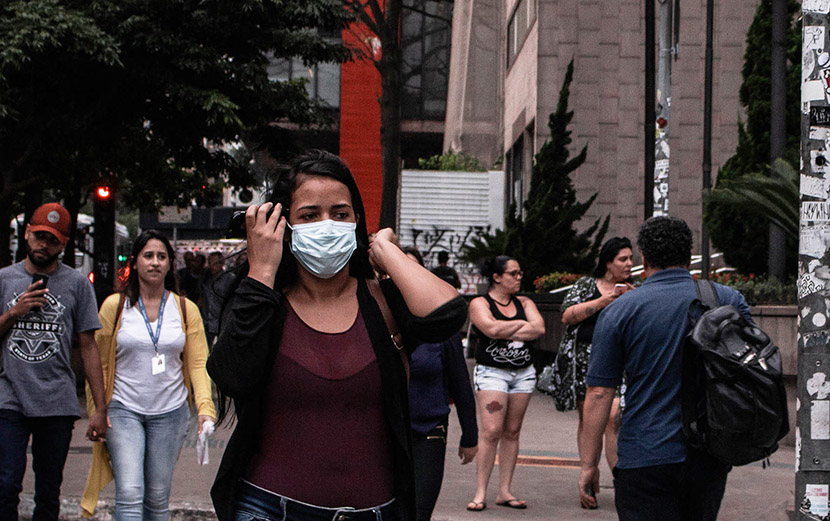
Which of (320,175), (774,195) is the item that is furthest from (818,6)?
(774,195)

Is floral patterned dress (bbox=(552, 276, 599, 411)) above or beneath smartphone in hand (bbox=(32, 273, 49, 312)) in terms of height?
beneath

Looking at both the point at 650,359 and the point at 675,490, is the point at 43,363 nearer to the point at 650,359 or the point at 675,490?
the point at 650,359

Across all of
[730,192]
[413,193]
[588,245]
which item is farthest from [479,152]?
[730,192]

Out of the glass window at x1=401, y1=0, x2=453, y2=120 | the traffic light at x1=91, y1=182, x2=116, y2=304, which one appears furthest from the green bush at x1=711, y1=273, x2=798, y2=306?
the glass window at x1=401, y1=0, x2=453, y2=120

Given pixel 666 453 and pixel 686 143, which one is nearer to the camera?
pixel 666 453

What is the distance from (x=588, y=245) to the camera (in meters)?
19.3

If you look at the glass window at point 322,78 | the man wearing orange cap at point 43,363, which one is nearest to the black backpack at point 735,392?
the man wearing orange cap at point 43,363

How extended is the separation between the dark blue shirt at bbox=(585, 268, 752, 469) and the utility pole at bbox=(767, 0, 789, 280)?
24.1 feet

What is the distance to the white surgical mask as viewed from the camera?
3049mm

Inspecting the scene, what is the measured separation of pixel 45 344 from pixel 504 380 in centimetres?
336

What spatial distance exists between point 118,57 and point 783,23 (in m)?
7.86

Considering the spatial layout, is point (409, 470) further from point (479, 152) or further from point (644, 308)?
point (479, 152)

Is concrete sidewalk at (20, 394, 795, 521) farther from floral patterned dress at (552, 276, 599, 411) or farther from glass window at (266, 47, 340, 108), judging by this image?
glass window at (266, 47, 340, 108)

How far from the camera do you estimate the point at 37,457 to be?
575 centimetres
